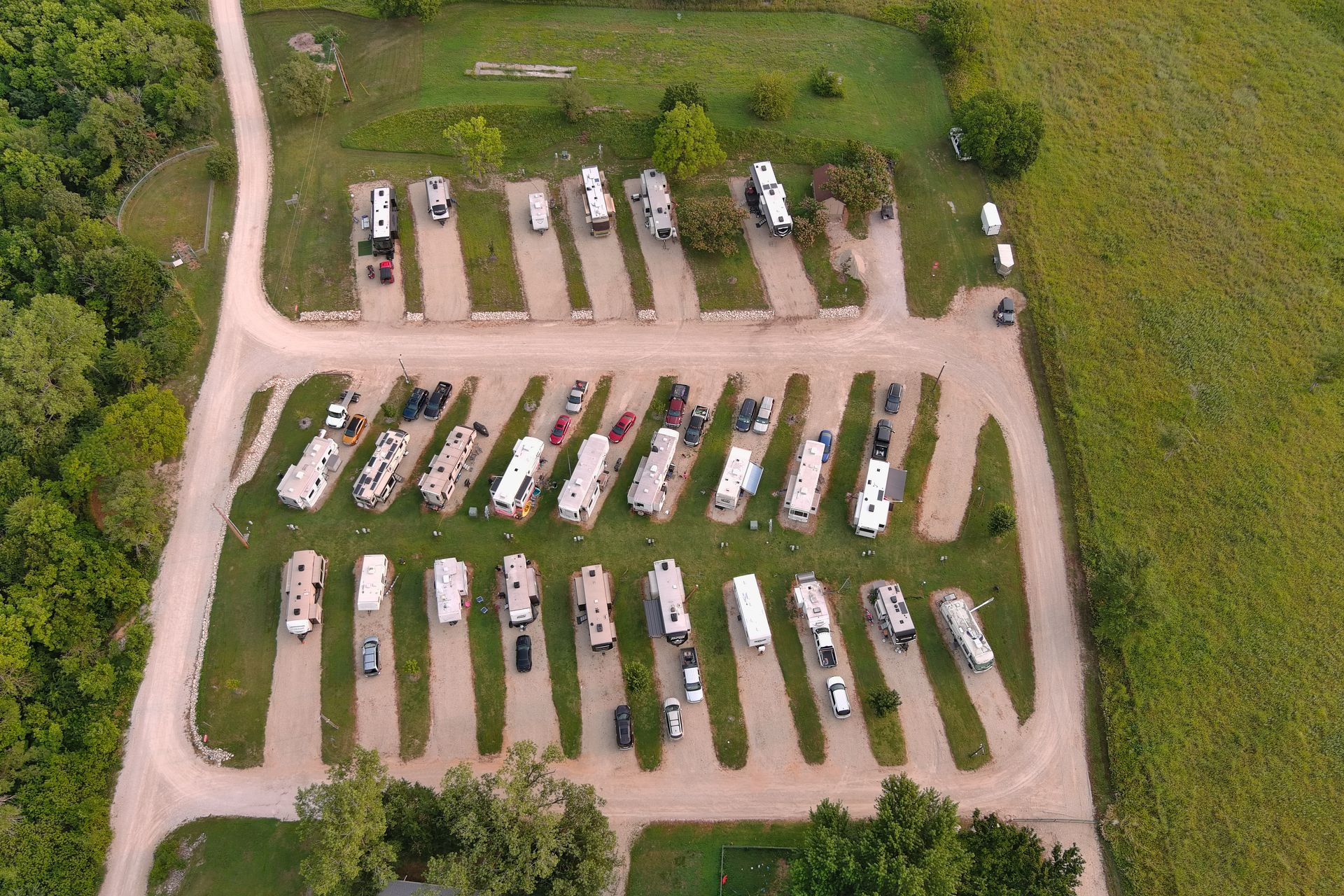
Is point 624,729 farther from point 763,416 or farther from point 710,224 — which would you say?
point 710,224

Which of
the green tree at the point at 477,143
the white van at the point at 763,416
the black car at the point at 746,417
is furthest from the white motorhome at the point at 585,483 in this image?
the green tree at the point at 477,143

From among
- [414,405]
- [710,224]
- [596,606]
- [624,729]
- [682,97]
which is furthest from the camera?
[682,97]

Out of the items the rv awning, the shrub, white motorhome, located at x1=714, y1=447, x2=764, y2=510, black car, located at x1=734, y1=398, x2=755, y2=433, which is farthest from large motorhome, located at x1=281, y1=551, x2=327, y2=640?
the shrub

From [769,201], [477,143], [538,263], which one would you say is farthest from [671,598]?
[477,143]

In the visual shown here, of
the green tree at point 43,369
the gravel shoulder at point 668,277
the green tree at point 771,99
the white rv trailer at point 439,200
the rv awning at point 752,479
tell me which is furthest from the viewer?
the green tree at point 771,99

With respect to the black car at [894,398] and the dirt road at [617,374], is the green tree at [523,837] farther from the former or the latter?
the black car at [894,398]

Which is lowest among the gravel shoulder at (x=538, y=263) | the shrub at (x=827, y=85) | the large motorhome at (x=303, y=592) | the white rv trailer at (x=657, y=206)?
the large motorhome at (x=303, y=592)

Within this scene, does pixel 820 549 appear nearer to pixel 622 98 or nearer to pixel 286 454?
pixel 286 454
